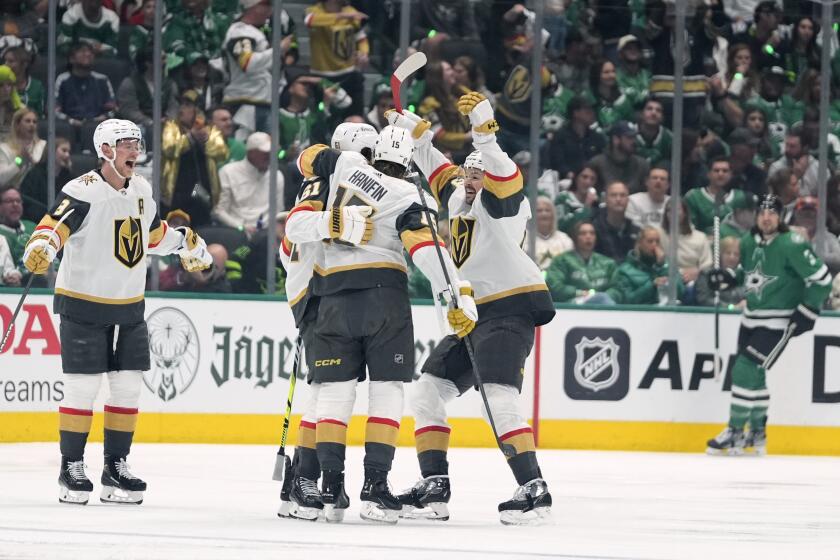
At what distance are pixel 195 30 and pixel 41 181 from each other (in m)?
1.46

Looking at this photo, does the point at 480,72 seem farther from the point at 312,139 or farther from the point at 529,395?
the point at 529,395

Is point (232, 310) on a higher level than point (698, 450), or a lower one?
higher

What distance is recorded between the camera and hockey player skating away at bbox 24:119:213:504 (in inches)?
249

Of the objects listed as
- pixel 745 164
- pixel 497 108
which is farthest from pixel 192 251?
pixel 745 164

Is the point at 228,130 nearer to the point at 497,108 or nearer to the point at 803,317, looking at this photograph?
the point at 497,108

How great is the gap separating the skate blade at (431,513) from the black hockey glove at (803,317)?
13.9 feet

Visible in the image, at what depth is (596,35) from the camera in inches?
420

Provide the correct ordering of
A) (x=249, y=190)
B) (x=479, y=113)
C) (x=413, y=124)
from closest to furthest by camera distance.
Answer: (x=479, y=113), (x=413, y=124), (x=249, y=190)

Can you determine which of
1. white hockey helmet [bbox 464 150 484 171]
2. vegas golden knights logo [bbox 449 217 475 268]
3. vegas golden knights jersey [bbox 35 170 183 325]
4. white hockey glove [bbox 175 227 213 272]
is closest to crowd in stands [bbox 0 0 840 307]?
white hockey glove [bbox 175 227 213 272]

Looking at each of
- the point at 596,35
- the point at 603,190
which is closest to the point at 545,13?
the point at 596,35

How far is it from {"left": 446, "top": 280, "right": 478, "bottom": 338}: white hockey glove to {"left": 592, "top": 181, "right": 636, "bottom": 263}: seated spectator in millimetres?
4339

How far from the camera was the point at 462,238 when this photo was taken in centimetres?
628

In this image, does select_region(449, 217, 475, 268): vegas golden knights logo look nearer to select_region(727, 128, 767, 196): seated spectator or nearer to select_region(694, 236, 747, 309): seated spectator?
select_region(694, 236, 747, 309): seated spectator

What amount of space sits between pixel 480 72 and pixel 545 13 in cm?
57
